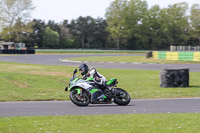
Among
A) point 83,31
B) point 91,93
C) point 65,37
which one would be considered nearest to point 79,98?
point 91,93

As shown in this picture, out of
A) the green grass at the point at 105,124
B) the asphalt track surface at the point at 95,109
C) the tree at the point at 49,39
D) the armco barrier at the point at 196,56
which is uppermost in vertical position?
the tree at the point at 49,39

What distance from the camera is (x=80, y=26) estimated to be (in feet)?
375

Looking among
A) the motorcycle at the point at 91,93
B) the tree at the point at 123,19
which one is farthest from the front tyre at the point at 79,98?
the tree at the point at 123,19

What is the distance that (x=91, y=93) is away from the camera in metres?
11.1

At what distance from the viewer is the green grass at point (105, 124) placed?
7.04m

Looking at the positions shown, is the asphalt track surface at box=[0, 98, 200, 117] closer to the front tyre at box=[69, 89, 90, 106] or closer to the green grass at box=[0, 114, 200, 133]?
the front tyre at box=[69, 89, 90, 106]

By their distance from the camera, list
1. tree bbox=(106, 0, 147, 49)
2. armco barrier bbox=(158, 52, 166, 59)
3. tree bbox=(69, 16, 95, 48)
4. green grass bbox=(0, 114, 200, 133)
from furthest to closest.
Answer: tree bbox=(69, 16, 95, 48)
tree bbox=(106, 0, 147, 49)
armco barrier bbox=(158, 52, 166, 59)
green grass bbox=(0, 114, 200, 133)

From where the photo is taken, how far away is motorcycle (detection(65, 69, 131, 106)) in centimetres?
1094

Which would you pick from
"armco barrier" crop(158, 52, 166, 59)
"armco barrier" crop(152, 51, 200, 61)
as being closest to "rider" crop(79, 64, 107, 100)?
"armco barrier" crop(152, 51, 200, 61)

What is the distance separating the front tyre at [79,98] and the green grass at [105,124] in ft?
6.87

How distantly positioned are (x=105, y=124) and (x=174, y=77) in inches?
384

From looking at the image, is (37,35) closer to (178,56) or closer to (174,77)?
(178,56)

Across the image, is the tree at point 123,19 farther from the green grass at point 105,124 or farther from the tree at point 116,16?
the green grass at point 105,124

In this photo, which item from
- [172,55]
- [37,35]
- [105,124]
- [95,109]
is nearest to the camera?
[105,124]
